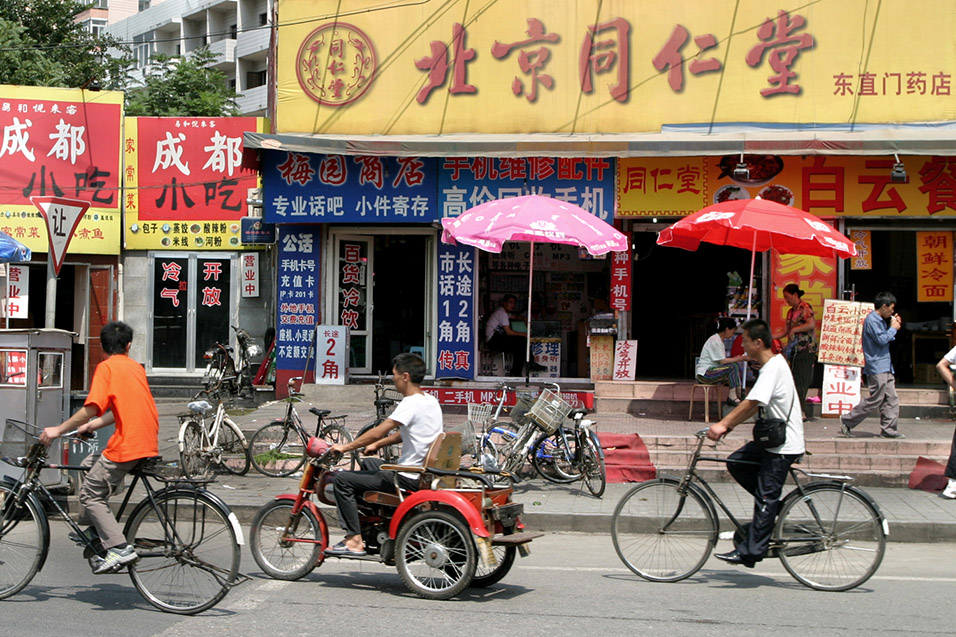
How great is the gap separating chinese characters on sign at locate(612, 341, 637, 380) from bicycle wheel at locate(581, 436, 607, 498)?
442 cm

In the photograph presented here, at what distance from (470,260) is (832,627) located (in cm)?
963

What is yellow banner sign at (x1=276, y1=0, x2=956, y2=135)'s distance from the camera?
1405 cm

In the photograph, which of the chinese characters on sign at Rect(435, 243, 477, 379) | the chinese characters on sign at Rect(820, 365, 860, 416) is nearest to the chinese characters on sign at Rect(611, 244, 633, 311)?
the chinese characters on sign at Rect(435, 243, 477, 379)

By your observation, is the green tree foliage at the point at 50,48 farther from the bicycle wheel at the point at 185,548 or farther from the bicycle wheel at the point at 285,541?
the bicycle wheel at the point at 185,548

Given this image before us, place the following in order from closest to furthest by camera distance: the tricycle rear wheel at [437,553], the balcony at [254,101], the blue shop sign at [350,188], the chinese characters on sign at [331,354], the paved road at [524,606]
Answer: the paved road at [524,606]
the tricycle rear wheel at [437,553]
the blue shop sign at [350,188]
the chinese characters on sign at [331,354]
the balcony at [254,101]

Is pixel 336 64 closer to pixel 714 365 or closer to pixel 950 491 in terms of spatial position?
pixel 714 365

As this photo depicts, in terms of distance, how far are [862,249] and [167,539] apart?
37.2 feet

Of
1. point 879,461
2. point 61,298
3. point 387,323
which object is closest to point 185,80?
point 61,298

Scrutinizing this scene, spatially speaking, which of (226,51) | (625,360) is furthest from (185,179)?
(226,51)

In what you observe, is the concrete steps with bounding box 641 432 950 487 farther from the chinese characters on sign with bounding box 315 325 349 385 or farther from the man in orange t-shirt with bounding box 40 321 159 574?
the man in orange t-shirt with bounding box 40 321 159 574

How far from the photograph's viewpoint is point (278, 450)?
1103 centimetres

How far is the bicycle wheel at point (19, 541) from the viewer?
239 inches

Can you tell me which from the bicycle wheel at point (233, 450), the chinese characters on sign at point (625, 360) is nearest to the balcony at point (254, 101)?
the chinese characters on sign at point (625, 360)

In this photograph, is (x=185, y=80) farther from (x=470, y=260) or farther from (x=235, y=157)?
(x=470, y=260)
